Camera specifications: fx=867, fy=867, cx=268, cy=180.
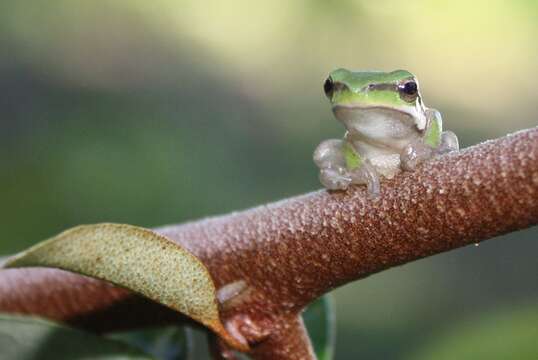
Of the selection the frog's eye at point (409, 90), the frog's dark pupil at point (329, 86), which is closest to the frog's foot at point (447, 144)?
the frog's eye at point (409, 90)

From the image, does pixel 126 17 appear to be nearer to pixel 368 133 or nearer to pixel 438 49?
pixel 438 49

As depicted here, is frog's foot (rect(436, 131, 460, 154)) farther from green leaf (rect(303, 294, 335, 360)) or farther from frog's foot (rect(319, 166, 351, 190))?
green leaf (rect(303, 294, 335, 360))

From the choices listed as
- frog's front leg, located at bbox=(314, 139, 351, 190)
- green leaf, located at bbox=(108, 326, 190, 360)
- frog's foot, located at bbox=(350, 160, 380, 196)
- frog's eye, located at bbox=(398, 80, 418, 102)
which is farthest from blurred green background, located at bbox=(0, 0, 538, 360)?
frog's foot, located at bbox=(350, 160, 380, 196)

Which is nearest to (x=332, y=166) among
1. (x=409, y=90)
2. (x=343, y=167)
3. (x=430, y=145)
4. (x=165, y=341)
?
(x=343, y=167)

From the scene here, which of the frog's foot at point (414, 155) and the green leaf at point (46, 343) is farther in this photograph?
the green leaf at point (46, 343)

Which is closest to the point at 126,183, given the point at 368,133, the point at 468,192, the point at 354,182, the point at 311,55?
the point at 368,133

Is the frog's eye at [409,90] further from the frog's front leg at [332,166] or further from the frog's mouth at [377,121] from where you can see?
the frog's front leg at [332,166]
